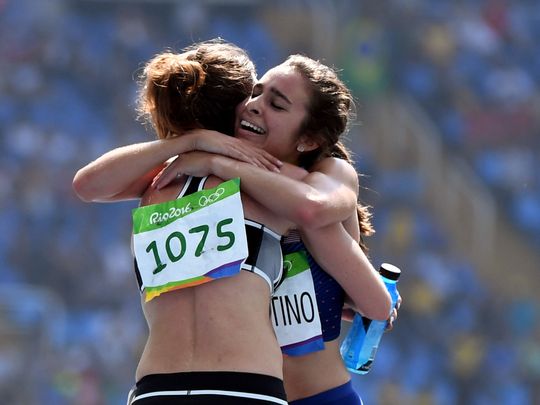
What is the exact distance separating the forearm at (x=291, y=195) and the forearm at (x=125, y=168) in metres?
0.15

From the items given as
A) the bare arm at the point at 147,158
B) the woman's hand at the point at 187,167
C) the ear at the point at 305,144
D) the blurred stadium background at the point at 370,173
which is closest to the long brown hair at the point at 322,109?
the ear at the point at 305,144

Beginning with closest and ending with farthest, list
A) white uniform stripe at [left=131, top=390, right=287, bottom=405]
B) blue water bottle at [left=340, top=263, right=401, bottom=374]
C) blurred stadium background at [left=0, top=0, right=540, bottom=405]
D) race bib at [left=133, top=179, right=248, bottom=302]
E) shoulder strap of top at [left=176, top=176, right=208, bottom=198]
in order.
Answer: white uniform stripe at [left=131, top=390, right=287, bottom=405] < race bib at [left=133, top=179, right=248, bottom=302] < shoulder strap of top at [left=176, top=176, right=208, bottom=198] < blue water bottle at [left=340, top=263, right=401, bottom=374] < blurred stadium background at [left=0, top=0, right=540, bottom=405]

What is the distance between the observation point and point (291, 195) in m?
2.75

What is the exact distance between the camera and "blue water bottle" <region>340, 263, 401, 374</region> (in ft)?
10.5

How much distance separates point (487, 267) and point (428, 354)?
176 centimetres

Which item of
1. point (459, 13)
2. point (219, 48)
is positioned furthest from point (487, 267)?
point (219, 48)

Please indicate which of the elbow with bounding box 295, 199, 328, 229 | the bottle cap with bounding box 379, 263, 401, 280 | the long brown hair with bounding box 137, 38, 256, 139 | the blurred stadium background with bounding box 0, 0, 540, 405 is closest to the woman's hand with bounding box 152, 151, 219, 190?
the long brown hair with bounding box 137, 38, 256, 139

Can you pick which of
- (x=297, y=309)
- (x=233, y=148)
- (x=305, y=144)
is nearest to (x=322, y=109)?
(x=305, y=144)

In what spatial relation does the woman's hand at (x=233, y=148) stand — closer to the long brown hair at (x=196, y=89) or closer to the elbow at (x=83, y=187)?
the long brown hair at (x=196, y=89)

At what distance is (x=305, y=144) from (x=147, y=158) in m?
0.46

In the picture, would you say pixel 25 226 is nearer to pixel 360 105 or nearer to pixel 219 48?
pixel 360 105

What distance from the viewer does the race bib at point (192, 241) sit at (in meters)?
2.70

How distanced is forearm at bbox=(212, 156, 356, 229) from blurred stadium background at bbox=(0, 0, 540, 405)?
7302 millimetres

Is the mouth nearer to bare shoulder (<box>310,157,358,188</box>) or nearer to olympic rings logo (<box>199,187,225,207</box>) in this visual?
bare shoulder (<box>310,157,358,188</box>)
